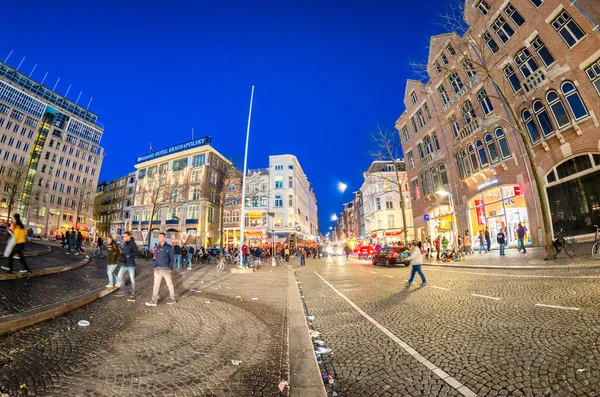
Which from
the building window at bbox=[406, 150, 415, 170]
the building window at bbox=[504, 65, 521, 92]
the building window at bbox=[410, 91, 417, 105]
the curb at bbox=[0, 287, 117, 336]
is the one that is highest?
the building window at bbox=[410, 91, 417, 105]

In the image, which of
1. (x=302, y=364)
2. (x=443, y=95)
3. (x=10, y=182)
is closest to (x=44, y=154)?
(x=10, y=182)

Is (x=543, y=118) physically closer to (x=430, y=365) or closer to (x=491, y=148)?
(x=491, y=148)

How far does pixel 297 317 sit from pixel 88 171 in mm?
90569

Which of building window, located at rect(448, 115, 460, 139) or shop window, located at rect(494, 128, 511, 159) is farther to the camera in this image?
building window, located at rect(448, 115, 460, 139)

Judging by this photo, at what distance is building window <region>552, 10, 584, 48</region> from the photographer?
51.3 ft

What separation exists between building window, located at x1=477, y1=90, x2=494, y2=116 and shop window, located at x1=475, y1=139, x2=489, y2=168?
8.20 ft

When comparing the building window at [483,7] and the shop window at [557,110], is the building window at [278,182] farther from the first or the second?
the shop window at [557,110]

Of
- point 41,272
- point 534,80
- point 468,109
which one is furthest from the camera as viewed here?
point 468,109

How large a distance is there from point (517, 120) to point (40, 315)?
63.7ft

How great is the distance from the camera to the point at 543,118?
17750 mm

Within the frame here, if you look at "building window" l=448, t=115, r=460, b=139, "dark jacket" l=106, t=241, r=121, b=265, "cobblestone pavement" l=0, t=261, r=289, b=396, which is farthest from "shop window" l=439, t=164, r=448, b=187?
"dark jacket" l=106, t=241, r=121, b=265

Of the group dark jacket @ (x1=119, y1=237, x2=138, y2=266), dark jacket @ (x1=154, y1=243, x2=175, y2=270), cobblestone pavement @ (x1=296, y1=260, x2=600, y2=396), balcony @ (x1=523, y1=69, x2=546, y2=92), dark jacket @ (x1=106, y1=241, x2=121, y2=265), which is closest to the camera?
cobblestone pavement @ (x1=296, y1=260, x2=600, y2=396)

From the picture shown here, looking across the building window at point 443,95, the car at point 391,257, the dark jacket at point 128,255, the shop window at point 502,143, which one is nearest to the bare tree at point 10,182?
the dark jacket at point 128,255

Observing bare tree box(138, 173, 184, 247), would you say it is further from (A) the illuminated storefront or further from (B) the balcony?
(B) the balcony
